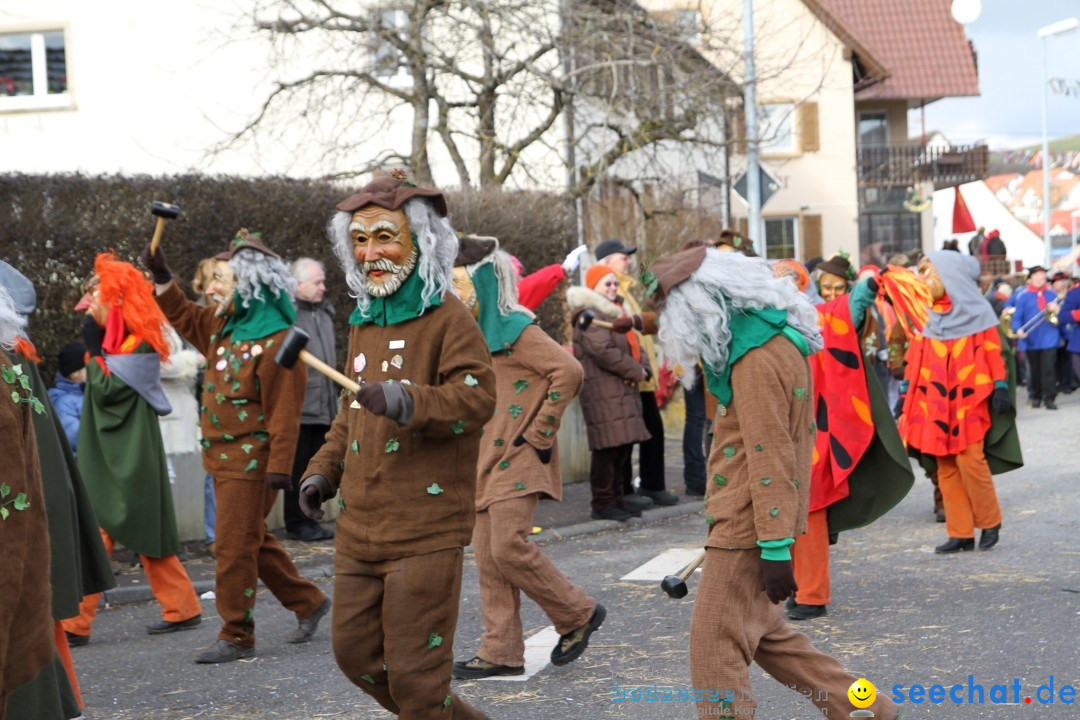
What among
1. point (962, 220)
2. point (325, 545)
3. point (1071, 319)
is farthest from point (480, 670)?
point (1071, 319)

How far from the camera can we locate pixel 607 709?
5477 millimetres

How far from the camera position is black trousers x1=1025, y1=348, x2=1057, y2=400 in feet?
64.9

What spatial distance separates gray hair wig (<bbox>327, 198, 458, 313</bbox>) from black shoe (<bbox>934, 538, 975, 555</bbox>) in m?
5.09

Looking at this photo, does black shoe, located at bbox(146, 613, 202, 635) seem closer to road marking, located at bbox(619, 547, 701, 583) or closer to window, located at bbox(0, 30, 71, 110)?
road marking, located at bbox(619, 547, 701, 583)

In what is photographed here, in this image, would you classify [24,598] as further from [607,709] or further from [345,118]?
[345,118]

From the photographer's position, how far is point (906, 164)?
133 feet

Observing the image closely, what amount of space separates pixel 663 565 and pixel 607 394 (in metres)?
2.20

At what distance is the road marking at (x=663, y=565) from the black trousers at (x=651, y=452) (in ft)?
6.50

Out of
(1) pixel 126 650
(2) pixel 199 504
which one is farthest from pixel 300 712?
(2) pixel 199 504

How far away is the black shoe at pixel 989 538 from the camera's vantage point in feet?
28.1

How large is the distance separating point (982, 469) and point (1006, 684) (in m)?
3.11

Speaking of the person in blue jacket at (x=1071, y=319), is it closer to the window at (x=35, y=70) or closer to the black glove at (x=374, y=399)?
the window at (x=35, y=70)

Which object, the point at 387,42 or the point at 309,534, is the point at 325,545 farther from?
the point at 387,42

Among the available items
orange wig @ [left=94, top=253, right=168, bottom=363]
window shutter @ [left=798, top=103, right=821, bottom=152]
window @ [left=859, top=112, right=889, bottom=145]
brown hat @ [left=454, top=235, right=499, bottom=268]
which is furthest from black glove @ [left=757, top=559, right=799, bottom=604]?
window @ [left=859, top=112, right=889, bottom=145]
